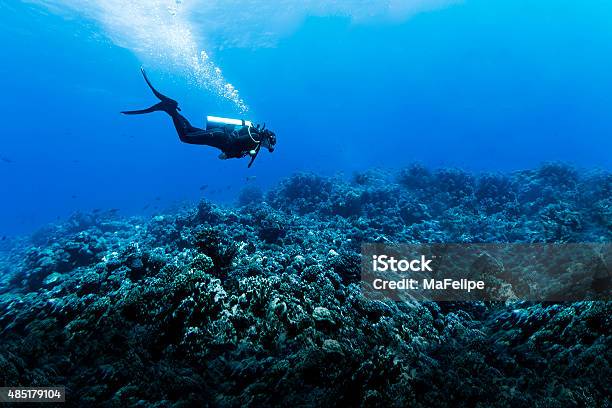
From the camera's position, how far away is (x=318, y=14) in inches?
1775

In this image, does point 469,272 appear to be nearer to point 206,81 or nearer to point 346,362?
point 346,362

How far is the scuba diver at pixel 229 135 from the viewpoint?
8.40 m

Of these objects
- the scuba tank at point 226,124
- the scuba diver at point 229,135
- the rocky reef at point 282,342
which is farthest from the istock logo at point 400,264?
the scuba tank at point 226,124

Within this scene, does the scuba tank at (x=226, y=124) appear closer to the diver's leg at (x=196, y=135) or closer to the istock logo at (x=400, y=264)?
the diver's leg at (x=196, y=135)

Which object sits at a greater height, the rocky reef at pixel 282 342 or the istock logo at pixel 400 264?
the istock logo at pixel 400 264

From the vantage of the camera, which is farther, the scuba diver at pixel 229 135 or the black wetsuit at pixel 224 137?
the black wetsuit at pixel 224 137

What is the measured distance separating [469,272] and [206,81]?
78.5 m

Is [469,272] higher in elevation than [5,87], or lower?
lower

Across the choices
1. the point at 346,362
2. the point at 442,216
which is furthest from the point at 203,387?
the point at 442,216
